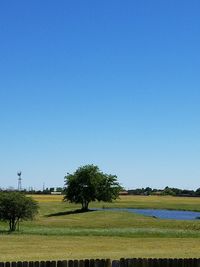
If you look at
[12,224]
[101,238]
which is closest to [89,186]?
[12,224]

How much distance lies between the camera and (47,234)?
55531mm

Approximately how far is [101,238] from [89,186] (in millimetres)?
55855

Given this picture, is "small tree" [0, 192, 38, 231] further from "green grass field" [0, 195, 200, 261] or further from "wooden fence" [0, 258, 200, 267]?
"wooden fence" [0, 258, 200, 267]

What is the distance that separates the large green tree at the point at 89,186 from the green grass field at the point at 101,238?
8871mm

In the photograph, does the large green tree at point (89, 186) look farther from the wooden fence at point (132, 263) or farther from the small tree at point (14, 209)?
the wooden fence at point (132, 263)

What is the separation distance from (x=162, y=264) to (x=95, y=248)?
29766 millimetres

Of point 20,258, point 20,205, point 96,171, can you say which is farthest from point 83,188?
point 20,258

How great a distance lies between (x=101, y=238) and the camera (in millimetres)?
51000

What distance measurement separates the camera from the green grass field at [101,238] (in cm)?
3528

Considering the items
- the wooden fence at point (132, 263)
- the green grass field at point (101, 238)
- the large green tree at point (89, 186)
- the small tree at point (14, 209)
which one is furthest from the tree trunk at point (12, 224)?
the wooden fence at point (132, 263)

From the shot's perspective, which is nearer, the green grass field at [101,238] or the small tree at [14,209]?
the green grass field at [101,238]

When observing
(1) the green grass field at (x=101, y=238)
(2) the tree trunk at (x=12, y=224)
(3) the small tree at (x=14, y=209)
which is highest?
(3) the small tree at (x=14, y=209)

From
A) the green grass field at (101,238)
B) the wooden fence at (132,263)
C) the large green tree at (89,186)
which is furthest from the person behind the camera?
the large green tree at (89,186)

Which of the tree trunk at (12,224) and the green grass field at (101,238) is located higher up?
the tree trunk at (12,224)
